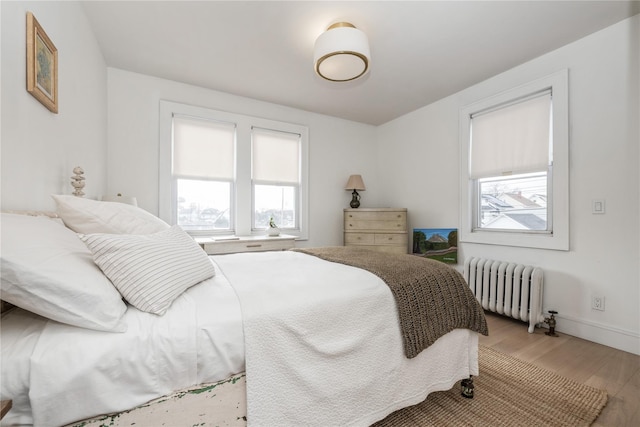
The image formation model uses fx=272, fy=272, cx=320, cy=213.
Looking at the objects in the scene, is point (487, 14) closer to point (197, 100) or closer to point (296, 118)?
point (296, 118)

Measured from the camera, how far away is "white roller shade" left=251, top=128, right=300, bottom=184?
145 inches

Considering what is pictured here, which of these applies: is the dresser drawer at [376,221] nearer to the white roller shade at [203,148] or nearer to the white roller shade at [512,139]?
the white roller shade at [512,139]

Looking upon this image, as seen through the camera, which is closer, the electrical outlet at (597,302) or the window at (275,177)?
the electrical outlet at (597,302)

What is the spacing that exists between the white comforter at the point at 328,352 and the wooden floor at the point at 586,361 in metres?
0.93

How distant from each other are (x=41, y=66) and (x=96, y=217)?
0.93 m

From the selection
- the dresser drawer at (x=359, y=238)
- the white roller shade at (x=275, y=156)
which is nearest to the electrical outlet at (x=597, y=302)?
the dresser drawer at (x=359, y=238)

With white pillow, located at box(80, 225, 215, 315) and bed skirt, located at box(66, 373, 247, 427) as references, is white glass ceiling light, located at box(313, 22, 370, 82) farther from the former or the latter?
bed skirt, located at box(66, 373, 247, 427)

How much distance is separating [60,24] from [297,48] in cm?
166

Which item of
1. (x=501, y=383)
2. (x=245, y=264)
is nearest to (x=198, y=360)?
(x=245, y=264)

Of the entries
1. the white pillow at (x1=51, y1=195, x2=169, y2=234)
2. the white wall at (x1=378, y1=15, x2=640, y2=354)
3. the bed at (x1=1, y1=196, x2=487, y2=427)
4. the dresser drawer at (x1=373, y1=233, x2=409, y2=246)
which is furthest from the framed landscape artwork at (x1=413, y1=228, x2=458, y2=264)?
the white pillow at (x1=51, y1=195, x2=169, y2=234)

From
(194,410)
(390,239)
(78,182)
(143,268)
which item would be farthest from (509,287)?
(78,182)

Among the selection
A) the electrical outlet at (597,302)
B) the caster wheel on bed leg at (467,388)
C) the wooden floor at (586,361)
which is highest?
the electrical outlet at (597,302)

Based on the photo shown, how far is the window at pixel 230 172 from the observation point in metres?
3.18

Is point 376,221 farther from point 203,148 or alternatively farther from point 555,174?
point 203,148
